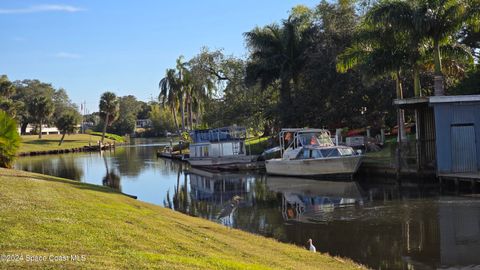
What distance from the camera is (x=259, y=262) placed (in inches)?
414

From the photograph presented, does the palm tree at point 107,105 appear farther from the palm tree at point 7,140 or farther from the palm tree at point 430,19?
the palm tree at point 430,19

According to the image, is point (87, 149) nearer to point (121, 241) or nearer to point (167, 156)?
point (167, 156)

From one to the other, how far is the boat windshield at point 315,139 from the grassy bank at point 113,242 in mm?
24724

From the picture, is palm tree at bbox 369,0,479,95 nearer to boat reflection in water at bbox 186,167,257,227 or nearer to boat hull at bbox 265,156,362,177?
boat hull at bbox 265,156,362,177

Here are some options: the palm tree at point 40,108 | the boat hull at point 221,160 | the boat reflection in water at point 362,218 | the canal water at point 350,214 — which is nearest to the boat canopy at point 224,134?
the boat hull at point 221,160

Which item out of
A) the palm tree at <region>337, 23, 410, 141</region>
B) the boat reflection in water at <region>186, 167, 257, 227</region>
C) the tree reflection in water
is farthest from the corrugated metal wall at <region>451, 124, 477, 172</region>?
the tree reflection in water

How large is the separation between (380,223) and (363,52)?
19605 mm

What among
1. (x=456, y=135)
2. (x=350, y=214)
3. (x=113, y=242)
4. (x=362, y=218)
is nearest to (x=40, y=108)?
(x=456, y=135)

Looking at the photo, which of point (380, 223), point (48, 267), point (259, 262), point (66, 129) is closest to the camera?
point (48, 267)

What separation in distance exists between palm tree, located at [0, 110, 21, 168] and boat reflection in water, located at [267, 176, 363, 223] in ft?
49.3

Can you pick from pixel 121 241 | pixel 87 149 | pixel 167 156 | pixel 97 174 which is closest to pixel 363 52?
pixel 97 174

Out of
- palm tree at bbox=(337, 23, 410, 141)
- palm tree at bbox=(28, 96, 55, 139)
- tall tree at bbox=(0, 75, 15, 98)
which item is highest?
tall tree at bbox=(0, 75, 15, 98)

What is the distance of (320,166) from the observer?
35781 mm

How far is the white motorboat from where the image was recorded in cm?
3481
